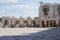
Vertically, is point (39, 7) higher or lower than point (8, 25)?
higher

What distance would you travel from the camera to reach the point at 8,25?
4197 cm

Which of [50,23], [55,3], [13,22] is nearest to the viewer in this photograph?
[13,22]

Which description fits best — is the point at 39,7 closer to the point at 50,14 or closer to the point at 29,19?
the point at 50,14

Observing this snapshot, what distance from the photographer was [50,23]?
1751 inches

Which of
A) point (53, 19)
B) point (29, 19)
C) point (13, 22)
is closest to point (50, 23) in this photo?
point (53, 19)

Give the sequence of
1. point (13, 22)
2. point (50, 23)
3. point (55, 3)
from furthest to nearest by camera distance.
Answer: point (55, 3) → point (50, 23) → point (13, 22)

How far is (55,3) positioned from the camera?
49469 millimetres

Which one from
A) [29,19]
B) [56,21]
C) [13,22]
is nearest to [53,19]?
[56,21]

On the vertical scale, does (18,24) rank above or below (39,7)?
below

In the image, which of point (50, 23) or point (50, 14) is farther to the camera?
point (50, 14)

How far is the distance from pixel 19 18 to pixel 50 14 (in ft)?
32.9

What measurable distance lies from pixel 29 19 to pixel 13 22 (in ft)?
11.1

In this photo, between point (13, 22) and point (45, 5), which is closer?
point (13, 22)

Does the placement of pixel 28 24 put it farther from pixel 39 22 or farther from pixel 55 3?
pixel 55 3
